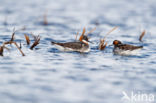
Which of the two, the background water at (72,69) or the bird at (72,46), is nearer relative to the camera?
the background water at (72,69)

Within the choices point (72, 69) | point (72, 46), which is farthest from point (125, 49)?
point (72, 69)

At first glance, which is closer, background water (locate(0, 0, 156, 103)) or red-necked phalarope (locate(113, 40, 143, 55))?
background water (locate(0, 0, 156, 103))

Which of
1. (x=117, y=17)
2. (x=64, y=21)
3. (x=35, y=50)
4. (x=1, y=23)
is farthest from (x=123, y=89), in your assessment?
(x=117, y=17)

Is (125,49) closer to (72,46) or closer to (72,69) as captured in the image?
(72,46)

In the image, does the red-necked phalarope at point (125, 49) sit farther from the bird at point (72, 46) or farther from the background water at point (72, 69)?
the bird at point (72, 46)

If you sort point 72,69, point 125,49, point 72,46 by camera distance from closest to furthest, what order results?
point 72,69 < point 125,49 < point 72,46

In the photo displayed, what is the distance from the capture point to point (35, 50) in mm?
15008

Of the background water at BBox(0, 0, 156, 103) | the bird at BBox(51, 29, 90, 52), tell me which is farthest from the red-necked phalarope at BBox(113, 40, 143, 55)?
the bird at BBox(51, 29, 90, 52)

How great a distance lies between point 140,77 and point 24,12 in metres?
22.3

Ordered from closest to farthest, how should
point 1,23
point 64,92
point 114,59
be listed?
point 64,92
point 114,59
point 1,23

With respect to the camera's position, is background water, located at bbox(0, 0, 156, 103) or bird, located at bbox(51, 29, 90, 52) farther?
bird, located at bbox(51, 29, 90, 52)

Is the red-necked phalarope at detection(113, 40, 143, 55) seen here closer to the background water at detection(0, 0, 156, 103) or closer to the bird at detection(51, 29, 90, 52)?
the background water at detection(0, 0, 156, 103)

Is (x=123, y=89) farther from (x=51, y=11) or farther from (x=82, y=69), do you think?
(x=51, y=11)

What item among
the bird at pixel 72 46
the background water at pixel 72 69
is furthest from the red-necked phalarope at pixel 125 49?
the bird at pixel 72 46
